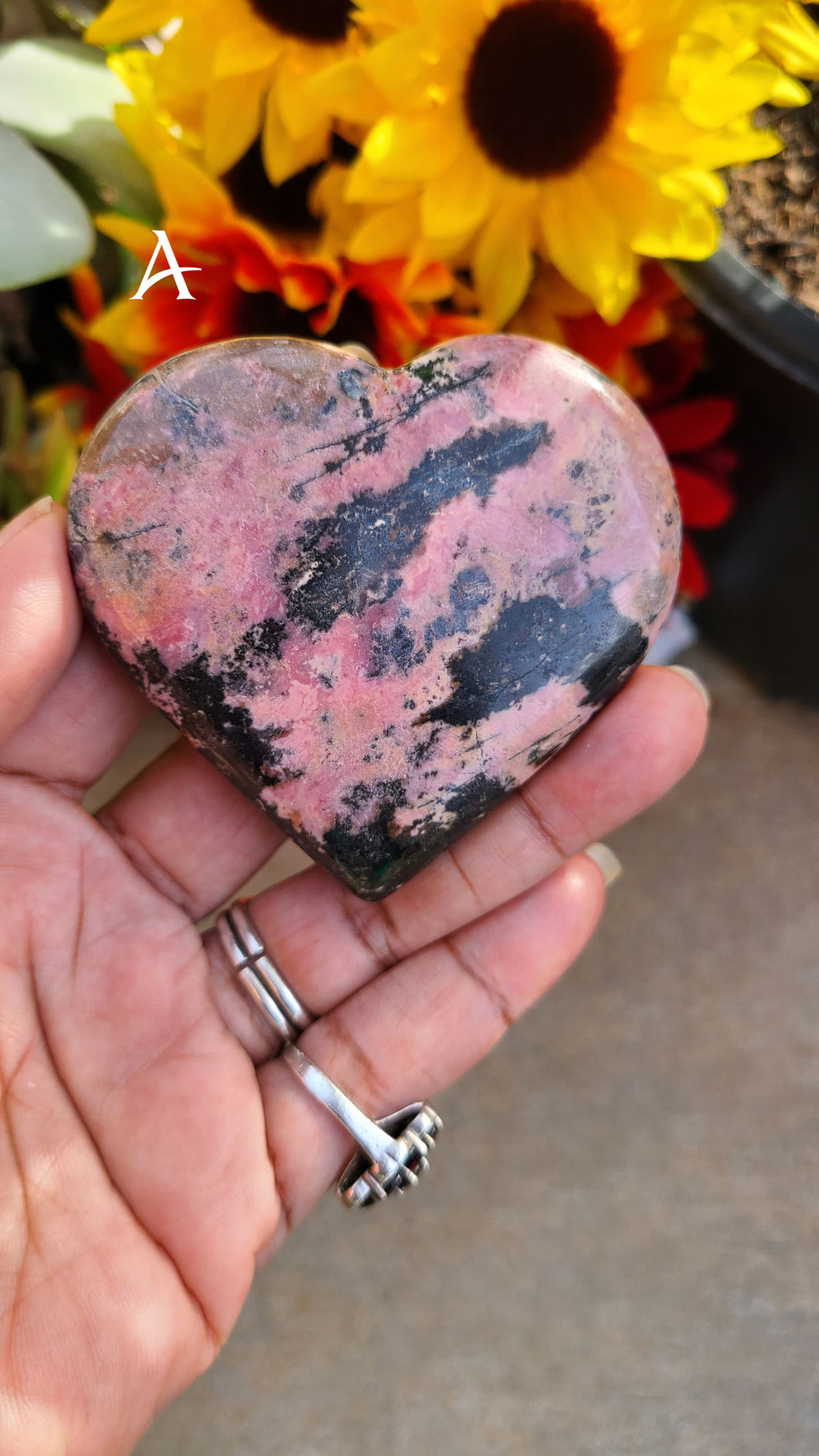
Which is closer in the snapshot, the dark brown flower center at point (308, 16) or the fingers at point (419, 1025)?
the dark brown flower center at point (308, 16)

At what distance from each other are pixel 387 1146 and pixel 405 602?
323mm

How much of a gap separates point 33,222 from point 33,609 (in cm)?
20

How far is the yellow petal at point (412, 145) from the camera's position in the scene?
0.49 m

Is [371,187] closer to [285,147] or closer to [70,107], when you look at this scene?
[285,147]

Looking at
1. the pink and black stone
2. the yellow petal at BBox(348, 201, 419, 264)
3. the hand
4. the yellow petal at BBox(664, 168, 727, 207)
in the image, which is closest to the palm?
the hand

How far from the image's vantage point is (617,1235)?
0.83 metres

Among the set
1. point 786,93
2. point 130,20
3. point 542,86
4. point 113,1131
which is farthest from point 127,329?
point 113,1131

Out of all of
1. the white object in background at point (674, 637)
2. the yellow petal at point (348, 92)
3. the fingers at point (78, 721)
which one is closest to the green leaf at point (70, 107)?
the yellow petal at point (348, 92)

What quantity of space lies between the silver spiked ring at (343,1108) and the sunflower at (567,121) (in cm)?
41

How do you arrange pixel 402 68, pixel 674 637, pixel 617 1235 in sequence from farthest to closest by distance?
pixel 674 637 → pixel 617 1235 → pixel 402 68

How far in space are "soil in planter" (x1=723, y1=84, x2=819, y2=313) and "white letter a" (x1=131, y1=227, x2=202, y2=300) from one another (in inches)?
13.1

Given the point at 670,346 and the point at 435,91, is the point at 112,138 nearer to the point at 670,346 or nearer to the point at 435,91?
the point at 435,91

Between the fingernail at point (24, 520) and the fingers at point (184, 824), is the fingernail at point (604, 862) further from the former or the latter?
the fingernail at point (24, 520)

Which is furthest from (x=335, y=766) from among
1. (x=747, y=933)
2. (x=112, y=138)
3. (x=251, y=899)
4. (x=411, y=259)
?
(x=747, y=933)
